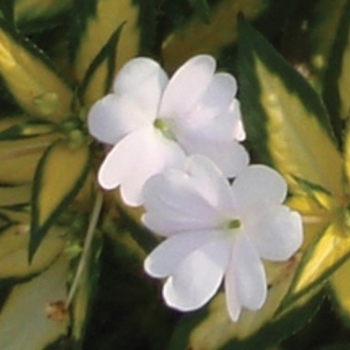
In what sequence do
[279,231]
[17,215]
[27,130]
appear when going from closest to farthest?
1. [279,231]
2. [27,130]
3. [17,215]

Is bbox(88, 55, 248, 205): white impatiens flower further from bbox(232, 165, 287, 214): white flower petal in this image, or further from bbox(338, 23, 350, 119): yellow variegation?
bbox(338, 23, 350, 119): yellow variegation

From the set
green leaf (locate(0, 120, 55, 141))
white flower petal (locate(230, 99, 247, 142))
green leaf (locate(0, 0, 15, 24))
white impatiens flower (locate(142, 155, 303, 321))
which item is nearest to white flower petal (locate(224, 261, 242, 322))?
white impatiens flower (locate(142, 155, 303, 321))

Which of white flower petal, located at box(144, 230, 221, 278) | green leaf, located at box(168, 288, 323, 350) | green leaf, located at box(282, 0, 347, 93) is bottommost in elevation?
green leaf, located at box(168, 288, 323, 350)

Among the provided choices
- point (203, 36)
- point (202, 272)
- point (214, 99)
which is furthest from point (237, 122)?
point (203, 36)

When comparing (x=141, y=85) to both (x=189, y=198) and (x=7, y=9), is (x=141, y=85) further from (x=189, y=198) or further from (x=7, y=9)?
(x=7, y=9)

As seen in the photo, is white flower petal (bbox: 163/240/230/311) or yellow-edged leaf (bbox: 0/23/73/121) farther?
yellow-edged leaf (bbox: 0/23/73/121)

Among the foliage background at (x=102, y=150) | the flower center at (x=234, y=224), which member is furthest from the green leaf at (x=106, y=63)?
the flower center at (x=234, y=224)

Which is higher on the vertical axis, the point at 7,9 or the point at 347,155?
the point at 7,9

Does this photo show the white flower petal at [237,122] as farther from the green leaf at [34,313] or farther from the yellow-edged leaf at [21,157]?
the green leaf at [34,313]
